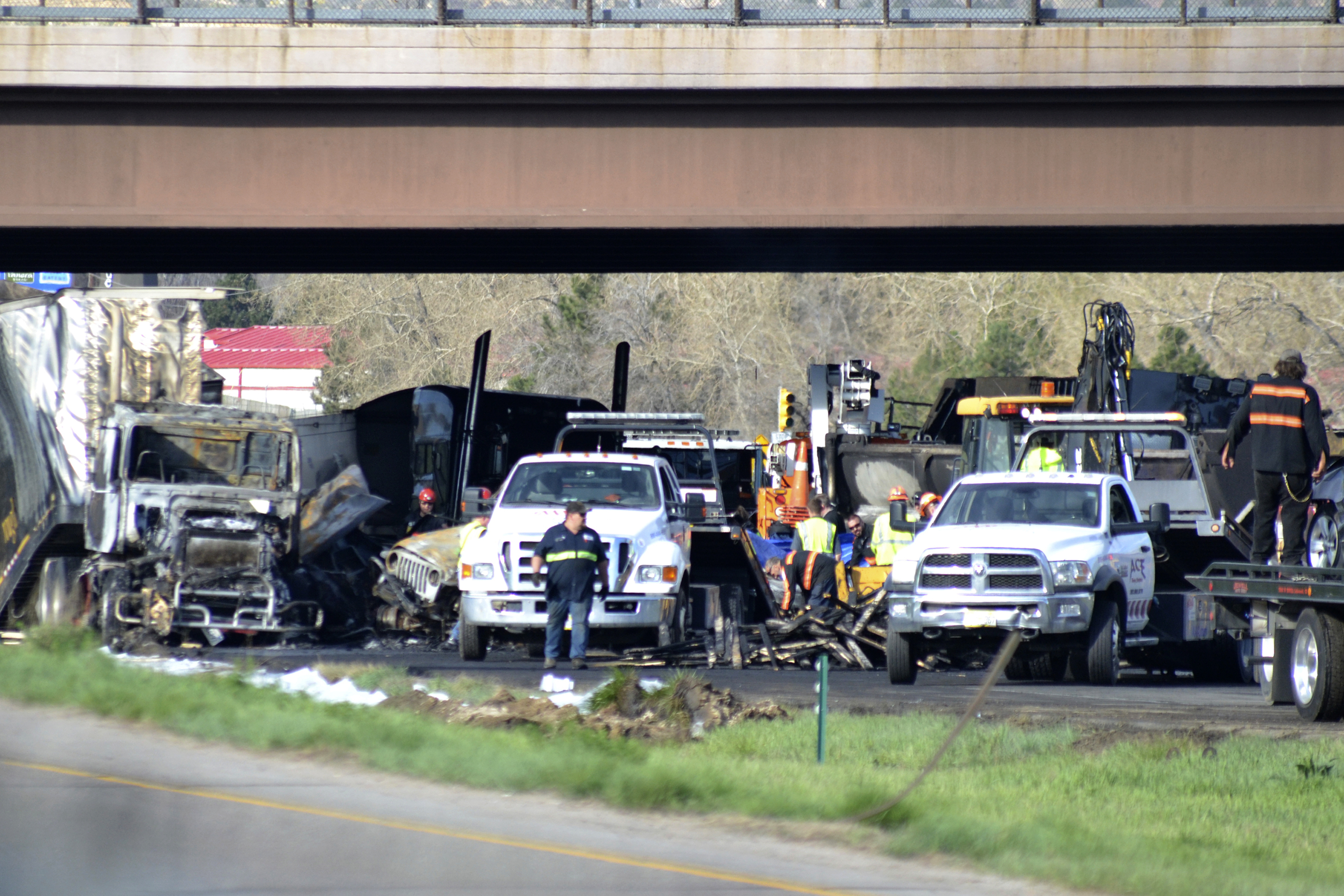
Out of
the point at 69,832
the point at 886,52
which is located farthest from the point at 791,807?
the point at 886,52

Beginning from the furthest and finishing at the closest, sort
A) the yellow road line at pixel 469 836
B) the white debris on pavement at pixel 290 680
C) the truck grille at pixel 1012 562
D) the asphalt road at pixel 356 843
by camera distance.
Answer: the truck grille at pixel 1012 562, the white debris on pavement at pixel 290 680, the yellow road line at pixel 469 836, the asphalt road at pixel 356 843

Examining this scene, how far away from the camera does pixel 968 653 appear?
16.3 metres

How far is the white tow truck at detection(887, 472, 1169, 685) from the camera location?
13.9m

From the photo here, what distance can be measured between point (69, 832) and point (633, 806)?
2824 mm

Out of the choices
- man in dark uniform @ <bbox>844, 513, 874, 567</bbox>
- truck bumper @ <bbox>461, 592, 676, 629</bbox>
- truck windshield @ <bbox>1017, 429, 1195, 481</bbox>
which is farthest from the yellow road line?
man in dark uniform @ <bbox>844, 513, 874, 567</bbox>

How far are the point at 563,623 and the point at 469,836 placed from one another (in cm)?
802

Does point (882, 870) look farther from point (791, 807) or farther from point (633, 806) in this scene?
point (633, 806)

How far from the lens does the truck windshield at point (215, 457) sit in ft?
60.7

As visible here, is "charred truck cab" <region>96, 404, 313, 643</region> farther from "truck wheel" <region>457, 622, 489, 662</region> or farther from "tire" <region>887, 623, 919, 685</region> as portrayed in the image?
"tire" <region>887, 623, 919, 685</region>

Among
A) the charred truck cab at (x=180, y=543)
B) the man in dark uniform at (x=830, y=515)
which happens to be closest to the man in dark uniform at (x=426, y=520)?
the charred truck cab at (x=180, y=543)

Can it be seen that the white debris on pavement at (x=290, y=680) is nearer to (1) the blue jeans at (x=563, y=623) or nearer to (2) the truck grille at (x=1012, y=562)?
(1) the blue jeans at (x=563, y=623)

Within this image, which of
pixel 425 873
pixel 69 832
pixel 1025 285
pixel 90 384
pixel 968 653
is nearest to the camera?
pixel 425 873

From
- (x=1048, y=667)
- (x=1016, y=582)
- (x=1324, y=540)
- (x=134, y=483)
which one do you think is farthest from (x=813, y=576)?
(x=134, y=483)

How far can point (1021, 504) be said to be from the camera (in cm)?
1534
